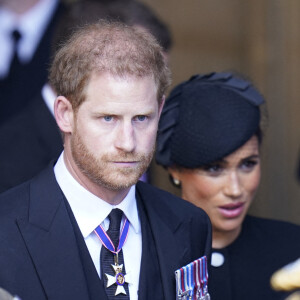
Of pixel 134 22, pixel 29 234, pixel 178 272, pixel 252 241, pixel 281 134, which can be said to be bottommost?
pixel 281 134

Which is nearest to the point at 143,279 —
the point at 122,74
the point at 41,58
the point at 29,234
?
the point at 29,234

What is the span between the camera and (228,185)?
3.54 m

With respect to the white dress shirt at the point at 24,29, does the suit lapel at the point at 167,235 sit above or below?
below

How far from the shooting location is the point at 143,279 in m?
→ 2.73

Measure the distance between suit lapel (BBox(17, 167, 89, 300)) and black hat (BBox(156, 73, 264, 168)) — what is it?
37.3 inches

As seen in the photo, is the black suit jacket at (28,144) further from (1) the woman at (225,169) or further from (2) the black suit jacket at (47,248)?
(2) the black suit jacket at (47,248)

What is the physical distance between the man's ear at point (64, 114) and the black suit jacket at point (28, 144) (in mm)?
851

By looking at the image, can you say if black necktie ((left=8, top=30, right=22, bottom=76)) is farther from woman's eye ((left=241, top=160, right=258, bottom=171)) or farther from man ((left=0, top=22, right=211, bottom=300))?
man ((left=0, top=22, right=211, bottom=300))

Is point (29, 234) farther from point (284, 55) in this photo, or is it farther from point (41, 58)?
point (284, 55)

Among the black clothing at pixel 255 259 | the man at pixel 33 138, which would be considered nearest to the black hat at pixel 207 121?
the man at pixel 33 138

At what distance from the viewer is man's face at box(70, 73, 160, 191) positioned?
2.59 meters

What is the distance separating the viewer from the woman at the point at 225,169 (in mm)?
3502

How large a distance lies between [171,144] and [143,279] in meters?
0.99

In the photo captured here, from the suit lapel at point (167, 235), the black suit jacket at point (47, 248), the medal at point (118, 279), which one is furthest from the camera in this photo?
the suit lapel at point (167, 235)
